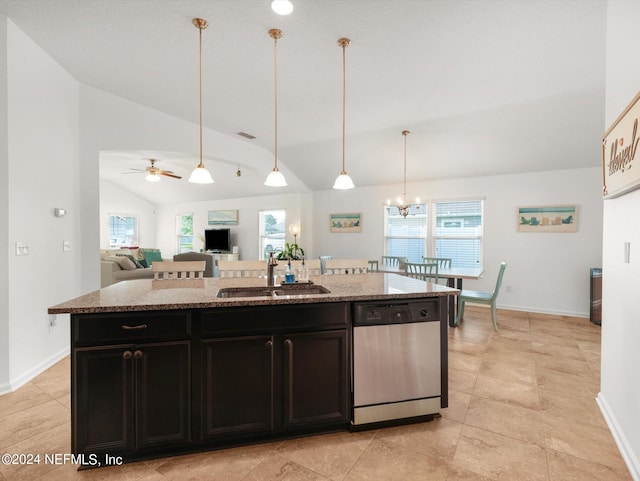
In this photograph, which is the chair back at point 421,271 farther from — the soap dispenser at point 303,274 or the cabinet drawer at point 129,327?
the cabinet drawer at point 129,327

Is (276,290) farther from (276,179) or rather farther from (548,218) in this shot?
(548,218)

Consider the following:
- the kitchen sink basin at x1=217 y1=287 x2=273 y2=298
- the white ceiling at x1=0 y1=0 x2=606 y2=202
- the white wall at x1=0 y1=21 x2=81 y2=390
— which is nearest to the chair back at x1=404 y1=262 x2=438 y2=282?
the white ceiling at x1=0 y1=0 x2=606 y2=202

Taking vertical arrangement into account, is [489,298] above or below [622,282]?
below

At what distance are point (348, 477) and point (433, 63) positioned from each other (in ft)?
10.6

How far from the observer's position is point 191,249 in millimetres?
9688

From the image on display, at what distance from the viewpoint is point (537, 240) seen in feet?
16.9

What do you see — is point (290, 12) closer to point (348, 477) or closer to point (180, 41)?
point (180, 41)

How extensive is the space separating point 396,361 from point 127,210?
9.91m

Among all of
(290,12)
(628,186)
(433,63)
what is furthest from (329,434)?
(433,63)

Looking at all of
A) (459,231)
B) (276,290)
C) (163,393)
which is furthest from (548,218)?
(163,393)

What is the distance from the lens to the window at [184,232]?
380 inches

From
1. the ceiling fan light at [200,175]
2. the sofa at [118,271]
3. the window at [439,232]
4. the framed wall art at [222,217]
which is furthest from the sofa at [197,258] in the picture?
the ceiling fan light at [200,175]

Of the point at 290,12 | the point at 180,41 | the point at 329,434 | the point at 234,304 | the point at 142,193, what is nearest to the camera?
the point at 234,304

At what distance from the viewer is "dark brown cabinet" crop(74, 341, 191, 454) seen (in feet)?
5.39
